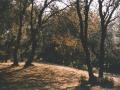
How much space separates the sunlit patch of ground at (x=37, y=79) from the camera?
31.0 meters

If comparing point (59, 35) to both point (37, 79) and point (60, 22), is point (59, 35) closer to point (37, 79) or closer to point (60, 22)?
point (60, 22)

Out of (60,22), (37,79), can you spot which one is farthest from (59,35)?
(37,79)

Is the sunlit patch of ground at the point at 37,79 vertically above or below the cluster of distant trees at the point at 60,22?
below

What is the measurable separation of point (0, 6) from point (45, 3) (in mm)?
12236

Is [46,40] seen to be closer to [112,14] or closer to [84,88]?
[112,14]

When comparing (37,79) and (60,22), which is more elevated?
(60,22)

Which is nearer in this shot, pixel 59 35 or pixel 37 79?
pixel 37 79

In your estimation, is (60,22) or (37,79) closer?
(37,79)

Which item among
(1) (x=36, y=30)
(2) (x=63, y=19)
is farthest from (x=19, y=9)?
(2) (x=63, y=19)

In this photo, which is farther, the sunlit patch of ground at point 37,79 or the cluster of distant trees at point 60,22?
A: the cluster of distant trees at point 60,22

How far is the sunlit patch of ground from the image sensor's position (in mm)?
30953

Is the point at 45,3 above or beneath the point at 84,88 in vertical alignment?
above

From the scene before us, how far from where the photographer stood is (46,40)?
68062 millimetres

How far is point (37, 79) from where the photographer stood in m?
35.8
